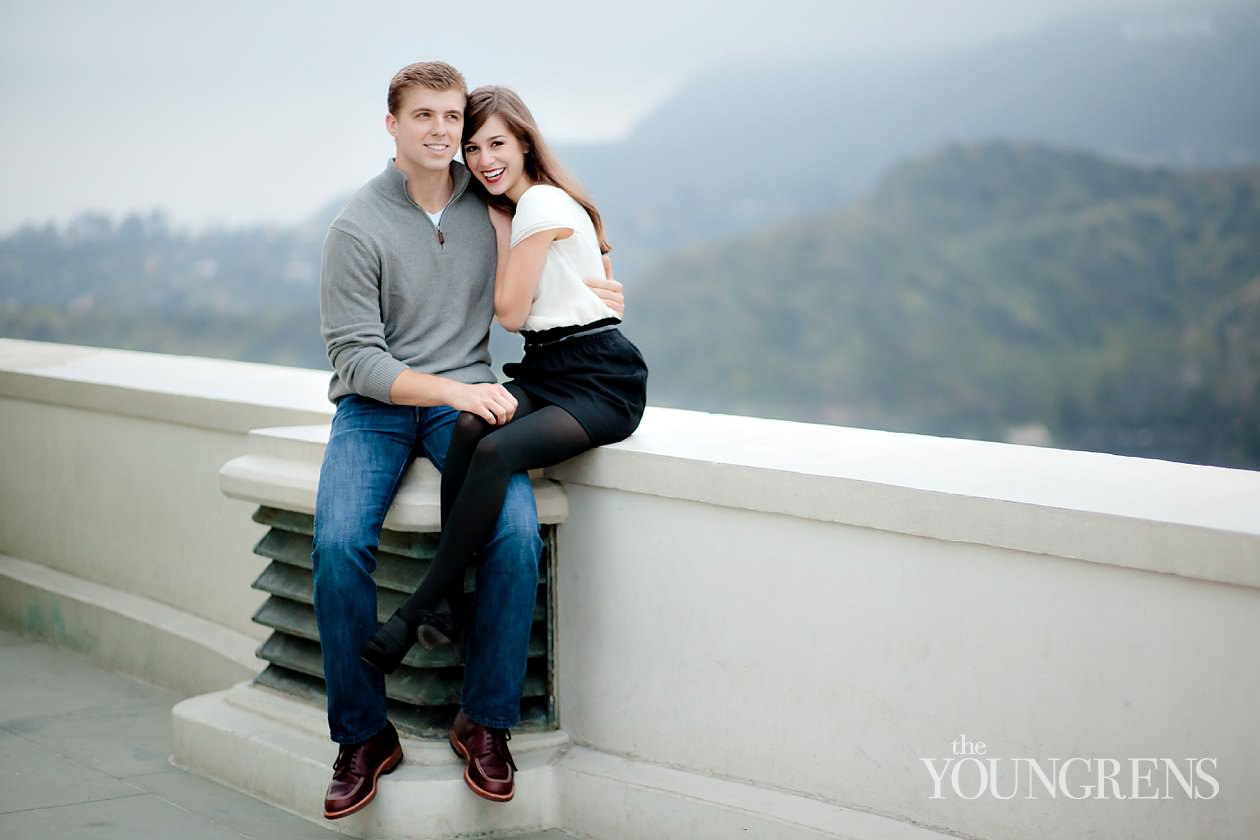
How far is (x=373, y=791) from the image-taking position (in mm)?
2312

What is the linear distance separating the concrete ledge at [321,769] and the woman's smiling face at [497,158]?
100cm

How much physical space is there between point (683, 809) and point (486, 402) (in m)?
0.74

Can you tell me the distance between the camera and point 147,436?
11.7 feet

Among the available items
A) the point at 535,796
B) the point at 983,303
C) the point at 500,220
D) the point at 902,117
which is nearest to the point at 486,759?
the point at 535,796

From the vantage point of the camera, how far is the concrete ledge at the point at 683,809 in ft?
6.79

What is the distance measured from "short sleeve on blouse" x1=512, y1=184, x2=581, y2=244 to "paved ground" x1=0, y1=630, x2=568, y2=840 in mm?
1051

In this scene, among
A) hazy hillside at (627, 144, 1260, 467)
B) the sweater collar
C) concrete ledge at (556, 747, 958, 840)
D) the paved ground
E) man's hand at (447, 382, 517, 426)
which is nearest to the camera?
concrete ledge at (556, 747, 958, 840)

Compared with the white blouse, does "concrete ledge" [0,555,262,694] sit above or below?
below

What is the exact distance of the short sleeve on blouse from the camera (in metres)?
2.40

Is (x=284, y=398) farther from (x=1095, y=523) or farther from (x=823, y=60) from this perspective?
(x=823, y=60)

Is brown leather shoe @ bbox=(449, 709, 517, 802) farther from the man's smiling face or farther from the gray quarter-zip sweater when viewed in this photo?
the man's smiling face

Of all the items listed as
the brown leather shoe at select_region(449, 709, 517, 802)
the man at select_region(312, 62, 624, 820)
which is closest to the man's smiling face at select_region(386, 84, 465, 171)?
the man at select_region(312, 62, 624, 820)

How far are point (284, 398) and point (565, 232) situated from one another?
1.16 meters

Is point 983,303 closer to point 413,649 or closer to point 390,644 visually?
point 413,649
